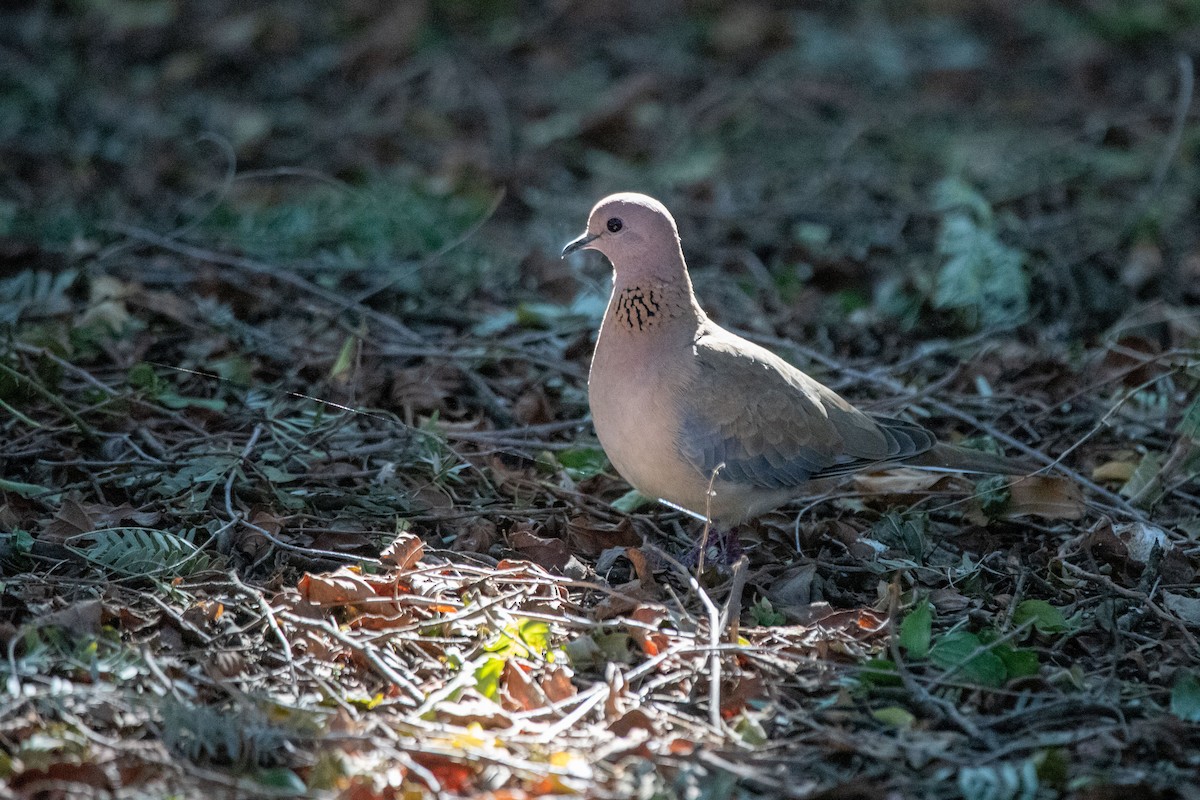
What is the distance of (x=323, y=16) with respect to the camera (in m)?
8.95

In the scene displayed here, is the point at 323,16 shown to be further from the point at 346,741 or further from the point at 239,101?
the point at 346,741

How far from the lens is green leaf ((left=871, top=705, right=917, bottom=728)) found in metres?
2.93

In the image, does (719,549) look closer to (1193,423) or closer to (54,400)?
(1193,423)

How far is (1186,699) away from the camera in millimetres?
3006

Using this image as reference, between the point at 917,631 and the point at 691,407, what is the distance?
862mm

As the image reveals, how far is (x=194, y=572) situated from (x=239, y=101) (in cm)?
519

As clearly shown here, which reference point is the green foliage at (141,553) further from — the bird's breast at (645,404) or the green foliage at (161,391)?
the bird's breast at (645,404)

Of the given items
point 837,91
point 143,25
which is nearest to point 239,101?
point 143,25

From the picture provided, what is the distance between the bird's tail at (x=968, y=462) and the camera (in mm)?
3943

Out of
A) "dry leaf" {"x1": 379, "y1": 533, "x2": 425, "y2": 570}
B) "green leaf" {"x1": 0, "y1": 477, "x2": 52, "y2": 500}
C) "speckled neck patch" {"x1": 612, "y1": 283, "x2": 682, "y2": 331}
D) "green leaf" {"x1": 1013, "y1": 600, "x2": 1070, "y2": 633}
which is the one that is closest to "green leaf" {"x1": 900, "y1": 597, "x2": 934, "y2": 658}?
"green leaf" {"x1": 1013, "y1": 600, "x2": 1070, "y2": 633}

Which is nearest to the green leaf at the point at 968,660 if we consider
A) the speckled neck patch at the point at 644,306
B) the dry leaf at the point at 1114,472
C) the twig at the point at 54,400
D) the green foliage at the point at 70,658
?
the speckled neck patch at the point at 644,306

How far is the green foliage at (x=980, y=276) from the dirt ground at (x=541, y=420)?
2 centimetres

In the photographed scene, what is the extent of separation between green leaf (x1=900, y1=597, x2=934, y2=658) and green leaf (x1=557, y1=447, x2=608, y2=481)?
129 centimetres

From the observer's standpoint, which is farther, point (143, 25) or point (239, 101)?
point (143, 25)
